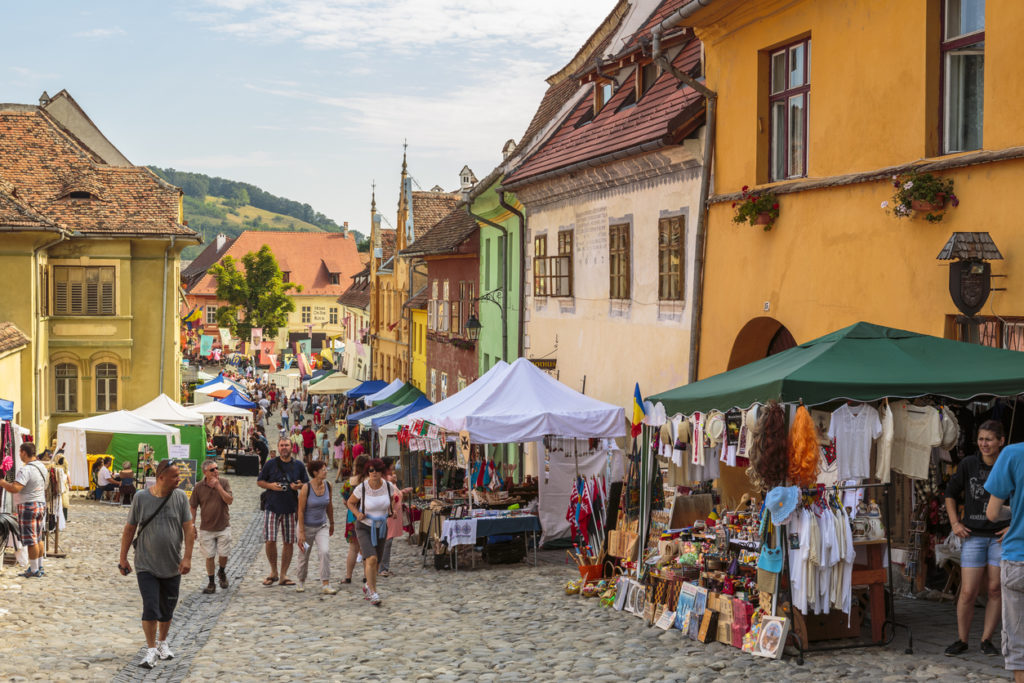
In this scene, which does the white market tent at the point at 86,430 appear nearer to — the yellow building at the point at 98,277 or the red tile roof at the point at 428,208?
the yellow building at the point at 98,277

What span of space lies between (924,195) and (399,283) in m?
42.8

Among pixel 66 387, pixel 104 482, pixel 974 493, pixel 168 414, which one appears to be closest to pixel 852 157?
pixel 974 493

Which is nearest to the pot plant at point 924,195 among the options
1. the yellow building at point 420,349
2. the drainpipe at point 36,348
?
the drainpipe at point 36,348

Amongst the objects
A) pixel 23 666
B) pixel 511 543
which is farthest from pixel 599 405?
pixel 23 666

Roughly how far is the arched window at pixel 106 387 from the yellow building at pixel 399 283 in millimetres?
12670

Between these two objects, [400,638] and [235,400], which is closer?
[400,638]

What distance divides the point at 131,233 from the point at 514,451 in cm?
1629

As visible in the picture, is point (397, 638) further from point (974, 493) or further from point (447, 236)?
point (447, 236)

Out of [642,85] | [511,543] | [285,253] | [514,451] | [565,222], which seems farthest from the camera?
[285,253]

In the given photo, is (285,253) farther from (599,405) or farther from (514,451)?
(599,405)

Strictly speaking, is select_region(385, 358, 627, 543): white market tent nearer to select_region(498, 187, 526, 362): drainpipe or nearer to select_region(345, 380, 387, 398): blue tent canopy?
select_region(498, 187, 526, 362): drainpipe

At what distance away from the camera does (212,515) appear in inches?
581

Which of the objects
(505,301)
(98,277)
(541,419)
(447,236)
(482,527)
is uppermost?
(447,236)

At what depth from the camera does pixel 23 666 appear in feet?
34.0
